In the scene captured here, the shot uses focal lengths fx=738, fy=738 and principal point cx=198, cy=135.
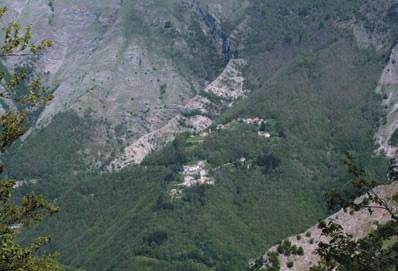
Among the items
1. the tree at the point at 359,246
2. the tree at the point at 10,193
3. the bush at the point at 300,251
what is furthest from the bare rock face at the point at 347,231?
the tree at the point at 359,246

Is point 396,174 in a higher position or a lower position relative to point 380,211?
higher

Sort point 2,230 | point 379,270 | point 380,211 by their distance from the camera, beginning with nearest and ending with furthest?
point 379,270 → point 2,230 → point 380,211

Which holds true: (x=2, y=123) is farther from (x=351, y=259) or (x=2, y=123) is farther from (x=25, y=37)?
(x=351, y=259)

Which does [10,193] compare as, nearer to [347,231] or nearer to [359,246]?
[359,246]

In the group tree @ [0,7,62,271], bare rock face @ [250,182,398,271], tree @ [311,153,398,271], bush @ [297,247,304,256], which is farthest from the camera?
bush @ [297,247,304,256]

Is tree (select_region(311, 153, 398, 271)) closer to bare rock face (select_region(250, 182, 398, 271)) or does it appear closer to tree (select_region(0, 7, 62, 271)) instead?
tree (select_region(0, 7, 62, 271))

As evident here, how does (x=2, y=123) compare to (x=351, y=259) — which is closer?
(x=351, y=259)

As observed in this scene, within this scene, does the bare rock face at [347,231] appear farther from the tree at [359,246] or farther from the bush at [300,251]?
the tree at [359,246]

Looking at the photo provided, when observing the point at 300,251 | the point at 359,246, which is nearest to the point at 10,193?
the point at 359,246

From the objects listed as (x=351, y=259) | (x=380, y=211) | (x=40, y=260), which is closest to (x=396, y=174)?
(x=351, y=259)

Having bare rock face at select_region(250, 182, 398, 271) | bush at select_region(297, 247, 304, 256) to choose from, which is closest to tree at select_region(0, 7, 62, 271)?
bare rock face at select_region(250, 182, 398, 271)

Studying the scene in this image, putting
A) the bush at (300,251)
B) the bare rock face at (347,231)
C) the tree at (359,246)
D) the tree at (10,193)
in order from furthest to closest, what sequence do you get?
1. the bush at (300,251)
2. the bare rock face at (347,231)
3. the tree at (10,193)
4. the tree at (359,246)
